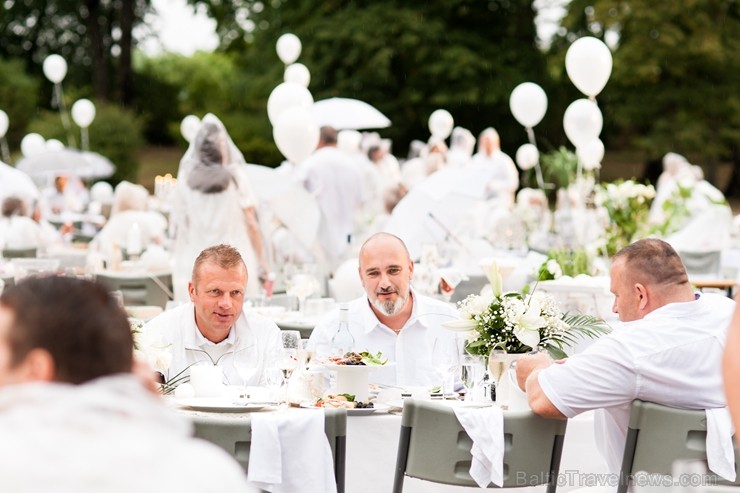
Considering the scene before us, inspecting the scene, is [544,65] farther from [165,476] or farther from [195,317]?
[165,476]

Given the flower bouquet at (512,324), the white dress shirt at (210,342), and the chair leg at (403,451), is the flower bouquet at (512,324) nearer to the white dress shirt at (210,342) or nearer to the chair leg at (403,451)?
the chair leg at (403,451)

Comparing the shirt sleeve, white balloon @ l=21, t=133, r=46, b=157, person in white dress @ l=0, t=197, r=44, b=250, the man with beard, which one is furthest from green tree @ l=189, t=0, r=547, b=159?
the shirt sleeve

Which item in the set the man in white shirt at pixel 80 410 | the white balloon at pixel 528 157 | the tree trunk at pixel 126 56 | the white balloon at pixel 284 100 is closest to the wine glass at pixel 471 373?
the man in white shirt at pixel 80 410

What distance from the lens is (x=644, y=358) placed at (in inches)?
168

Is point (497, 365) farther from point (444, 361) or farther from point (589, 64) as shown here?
point (589, 64)

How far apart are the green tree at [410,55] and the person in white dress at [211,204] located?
2053 cm

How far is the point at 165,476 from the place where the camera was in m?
1.99

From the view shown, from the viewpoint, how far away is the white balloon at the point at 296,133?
1124 cm

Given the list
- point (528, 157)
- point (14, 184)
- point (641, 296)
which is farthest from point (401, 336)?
point (528, 157)

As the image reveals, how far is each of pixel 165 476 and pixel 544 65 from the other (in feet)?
99.0

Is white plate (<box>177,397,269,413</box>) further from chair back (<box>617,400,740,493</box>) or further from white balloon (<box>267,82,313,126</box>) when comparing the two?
white balloon (<box>267,82,313,126</box>)

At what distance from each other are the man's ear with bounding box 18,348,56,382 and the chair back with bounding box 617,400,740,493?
251cm

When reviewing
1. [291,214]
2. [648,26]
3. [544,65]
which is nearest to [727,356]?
[291,214]

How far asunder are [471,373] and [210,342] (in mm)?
1156
